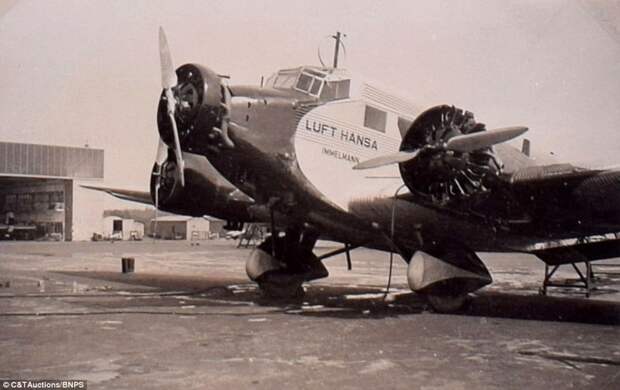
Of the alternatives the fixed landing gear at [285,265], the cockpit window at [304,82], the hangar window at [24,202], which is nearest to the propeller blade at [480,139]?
the cockpit window at [304,82]

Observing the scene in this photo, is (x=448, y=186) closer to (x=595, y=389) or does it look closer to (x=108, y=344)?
(x=595, y=389)

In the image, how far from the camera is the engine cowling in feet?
27.8

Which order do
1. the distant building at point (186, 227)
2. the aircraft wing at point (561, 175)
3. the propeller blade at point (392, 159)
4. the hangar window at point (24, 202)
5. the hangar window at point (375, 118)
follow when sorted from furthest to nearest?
the distant building at point (186, 227), the hangar window at point (24, 202), the hangar window at point (375, 118), the propeller blade at point (392, 159), the aircraft wing at point (561, 175)

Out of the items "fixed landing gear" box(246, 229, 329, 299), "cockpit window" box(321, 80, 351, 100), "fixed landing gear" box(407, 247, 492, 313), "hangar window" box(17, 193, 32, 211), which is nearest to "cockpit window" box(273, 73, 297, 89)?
"cockpit window" box(321, 80, 351, 100)

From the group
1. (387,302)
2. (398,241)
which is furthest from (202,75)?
(387,302)

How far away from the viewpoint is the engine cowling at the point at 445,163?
8.46 m

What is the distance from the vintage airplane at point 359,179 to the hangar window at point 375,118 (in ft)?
0.06

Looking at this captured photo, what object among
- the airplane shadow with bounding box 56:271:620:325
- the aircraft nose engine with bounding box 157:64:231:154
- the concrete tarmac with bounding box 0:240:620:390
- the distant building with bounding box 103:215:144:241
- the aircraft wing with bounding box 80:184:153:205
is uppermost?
the aircraft nose engine with bounding box 157:64:231:154

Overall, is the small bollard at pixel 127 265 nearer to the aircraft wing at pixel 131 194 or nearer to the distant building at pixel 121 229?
the aircraft wing at pixel 131 194

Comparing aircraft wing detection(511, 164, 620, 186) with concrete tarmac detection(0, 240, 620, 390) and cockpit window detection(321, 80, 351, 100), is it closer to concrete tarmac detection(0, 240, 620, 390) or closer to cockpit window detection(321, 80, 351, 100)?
concrete tarmac detection(0, 240, 620, 390)

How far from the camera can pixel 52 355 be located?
5.99 metres

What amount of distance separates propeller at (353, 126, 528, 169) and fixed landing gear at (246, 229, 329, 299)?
3332mm

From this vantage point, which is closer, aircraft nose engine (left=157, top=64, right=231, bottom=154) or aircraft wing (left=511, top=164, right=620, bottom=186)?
aircraft wing (left=511, top=164, right=620, bottom=186)

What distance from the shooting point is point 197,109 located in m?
8.37
